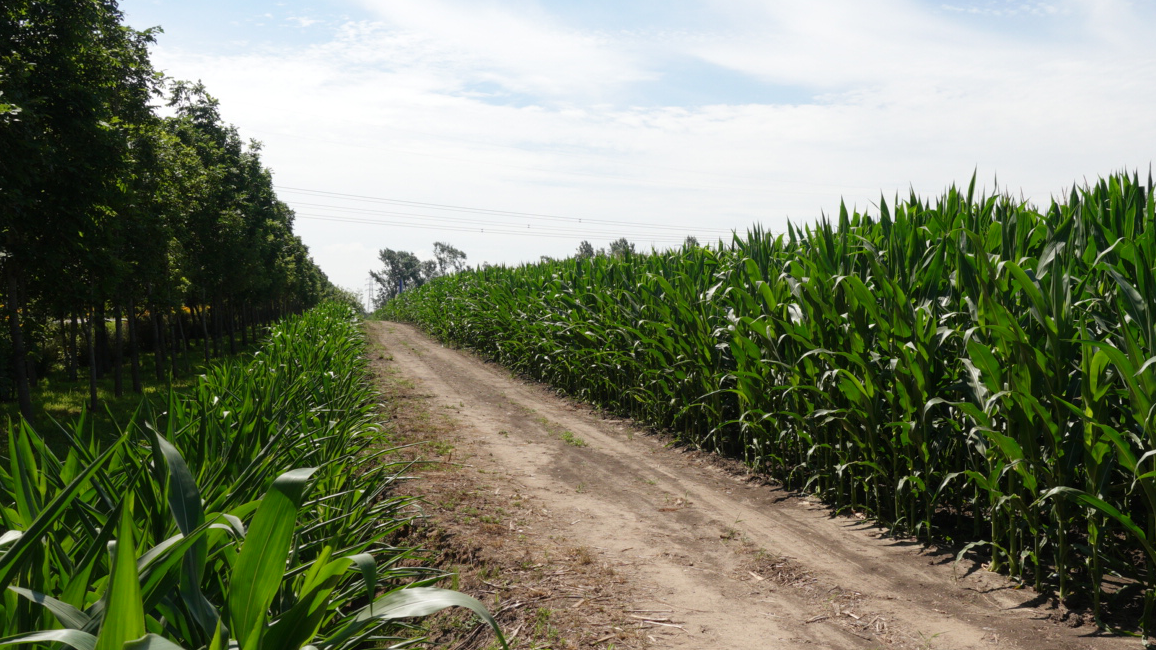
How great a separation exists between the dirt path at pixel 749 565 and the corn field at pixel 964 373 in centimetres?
28

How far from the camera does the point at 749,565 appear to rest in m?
4.19

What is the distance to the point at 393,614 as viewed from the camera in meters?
1.63

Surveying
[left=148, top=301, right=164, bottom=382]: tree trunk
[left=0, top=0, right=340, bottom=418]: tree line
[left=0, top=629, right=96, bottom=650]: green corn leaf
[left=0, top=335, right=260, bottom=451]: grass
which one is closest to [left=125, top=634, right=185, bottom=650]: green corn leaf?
[left=0, top=629, right=96, bottom=650]: green corn leaf

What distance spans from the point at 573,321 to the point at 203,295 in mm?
16534

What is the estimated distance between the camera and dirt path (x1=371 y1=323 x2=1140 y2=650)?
10.8 feet

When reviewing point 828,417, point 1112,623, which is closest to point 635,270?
point 828,417

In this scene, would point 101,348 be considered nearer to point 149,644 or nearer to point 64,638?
point 64,638

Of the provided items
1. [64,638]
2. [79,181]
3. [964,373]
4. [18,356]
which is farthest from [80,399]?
[964,373]

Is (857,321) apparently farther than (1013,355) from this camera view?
Yes

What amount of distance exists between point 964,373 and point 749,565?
67.4 inches

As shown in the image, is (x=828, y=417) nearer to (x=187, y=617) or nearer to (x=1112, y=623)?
(x=1112, y=623)

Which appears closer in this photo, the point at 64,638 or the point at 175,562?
the point at 64,638

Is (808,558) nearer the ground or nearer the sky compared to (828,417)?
nearer the ground

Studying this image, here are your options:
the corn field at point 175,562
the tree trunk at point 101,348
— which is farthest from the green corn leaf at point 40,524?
the tree trunk at point 101,348
